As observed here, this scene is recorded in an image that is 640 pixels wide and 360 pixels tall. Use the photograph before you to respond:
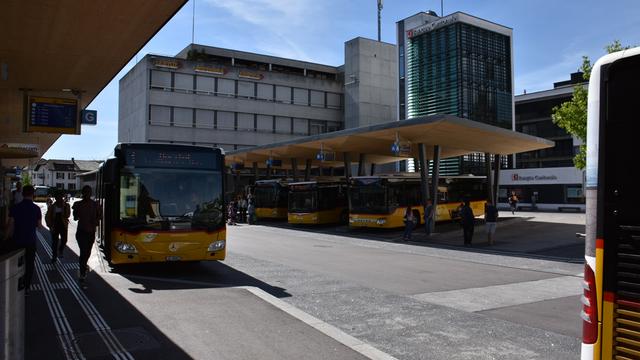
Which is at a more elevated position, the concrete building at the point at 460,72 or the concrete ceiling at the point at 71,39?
the concrete building at the point at 460,72

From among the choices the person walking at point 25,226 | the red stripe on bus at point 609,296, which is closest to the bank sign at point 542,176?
the person walking at point 25,226

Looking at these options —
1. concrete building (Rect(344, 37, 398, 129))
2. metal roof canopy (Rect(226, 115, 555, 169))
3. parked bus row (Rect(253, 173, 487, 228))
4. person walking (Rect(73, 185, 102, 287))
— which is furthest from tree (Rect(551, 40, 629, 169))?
concrete building (Rect(344, 37, 398, 129))

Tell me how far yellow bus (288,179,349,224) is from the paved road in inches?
619

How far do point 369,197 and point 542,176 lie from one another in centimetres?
2761

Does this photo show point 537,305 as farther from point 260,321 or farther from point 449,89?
point 449,89

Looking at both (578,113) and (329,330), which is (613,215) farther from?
(578,113)

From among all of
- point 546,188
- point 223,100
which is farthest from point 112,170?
point 223,100

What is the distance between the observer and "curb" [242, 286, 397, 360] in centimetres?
595

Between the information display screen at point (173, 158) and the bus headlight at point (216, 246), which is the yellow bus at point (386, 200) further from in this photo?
the bus headlight at point (216, 246)

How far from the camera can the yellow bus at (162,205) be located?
1098 centimetres

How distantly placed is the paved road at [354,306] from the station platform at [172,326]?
3 centimetres

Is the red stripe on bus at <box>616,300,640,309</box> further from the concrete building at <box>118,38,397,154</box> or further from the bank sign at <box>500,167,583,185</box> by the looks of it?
the concrete building at <box>118,38,397,154</box>

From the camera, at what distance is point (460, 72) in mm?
46000

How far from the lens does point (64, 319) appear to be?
7379mm
